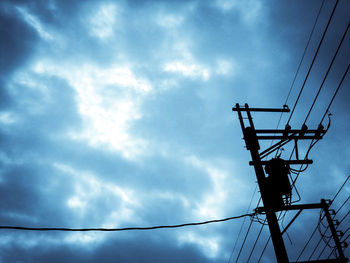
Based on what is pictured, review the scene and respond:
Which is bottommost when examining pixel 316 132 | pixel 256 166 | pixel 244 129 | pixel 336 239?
pixel 336 239

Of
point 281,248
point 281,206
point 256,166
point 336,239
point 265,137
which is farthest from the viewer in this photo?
point 336,239

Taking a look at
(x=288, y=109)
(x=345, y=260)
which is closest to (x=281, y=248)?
(x=345, y=260)

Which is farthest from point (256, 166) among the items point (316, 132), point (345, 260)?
point (345, 260)

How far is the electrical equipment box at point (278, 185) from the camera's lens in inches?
265

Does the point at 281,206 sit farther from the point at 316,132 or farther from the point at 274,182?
the point at 316,132

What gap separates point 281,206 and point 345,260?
403 centimetres

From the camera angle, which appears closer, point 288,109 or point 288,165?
point 288,165

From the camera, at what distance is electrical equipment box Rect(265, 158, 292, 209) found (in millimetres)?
6723

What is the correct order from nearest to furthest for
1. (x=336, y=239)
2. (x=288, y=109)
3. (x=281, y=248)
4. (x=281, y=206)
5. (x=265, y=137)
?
(x=281, y=248) < (x=281, y=206) < (x=265, y=137) < (x=336, y=239) < (x=288, y=109)

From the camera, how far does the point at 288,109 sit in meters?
9.44

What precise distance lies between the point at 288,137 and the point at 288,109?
7.55ft

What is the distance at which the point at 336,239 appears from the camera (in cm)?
884

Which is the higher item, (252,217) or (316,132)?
(316,132)

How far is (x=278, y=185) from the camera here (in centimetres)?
680
